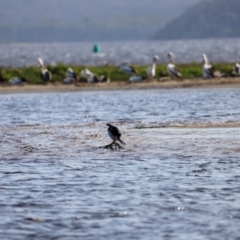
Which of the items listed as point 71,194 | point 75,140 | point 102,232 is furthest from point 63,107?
point 102,232

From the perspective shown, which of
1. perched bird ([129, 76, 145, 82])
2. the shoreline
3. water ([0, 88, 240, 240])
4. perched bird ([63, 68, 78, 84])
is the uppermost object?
perched bird ([63, 68, 78, 84])

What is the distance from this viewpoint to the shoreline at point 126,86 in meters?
30.6

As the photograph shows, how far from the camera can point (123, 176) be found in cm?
1231

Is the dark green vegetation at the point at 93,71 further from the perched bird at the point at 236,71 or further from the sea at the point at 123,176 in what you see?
the sea at the point at 123,176

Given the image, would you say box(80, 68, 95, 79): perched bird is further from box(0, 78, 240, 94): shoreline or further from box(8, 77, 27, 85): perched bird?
box(8, 77, 27, 85): perched bird

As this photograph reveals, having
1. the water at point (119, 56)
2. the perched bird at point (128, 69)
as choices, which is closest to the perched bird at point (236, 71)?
the perched bird at point (128, 69)

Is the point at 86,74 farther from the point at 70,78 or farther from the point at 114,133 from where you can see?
the point at 114,133

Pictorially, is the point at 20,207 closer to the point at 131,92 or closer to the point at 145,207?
the point at 145,207

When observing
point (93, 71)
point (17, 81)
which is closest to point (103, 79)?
point (93, 71)

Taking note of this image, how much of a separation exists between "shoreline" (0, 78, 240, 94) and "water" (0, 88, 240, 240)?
8.77 metres

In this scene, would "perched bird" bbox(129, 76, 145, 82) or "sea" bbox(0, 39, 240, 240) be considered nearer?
"sea" bbox(0, 39, 240, 240)

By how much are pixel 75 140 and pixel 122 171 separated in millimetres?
3771

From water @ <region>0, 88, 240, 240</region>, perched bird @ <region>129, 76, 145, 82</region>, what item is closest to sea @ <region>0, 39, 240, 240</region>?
water @ <region>0, 88, 240, 240</region>

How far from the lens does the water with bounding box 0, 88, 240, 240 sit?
31.4 feet
